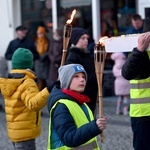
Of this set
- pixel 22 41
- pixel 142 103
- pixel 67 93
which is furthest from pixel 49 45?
pixel 67 93

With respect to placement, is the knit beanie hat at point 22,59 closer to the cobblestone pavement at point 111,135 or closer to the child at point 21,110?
the child at point 21,110

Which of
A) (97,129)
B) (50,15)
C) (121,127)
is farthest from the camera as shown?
(50,15)

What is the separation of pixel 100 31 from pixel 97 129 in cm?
962

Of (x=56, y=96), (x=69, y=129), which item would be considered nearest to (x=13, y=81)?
(x=56, y=96)

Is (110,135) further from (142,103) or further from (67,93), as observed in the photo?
(67,93)

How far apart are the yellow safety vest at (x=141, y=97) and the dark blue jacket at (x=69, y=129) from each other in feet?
3.66

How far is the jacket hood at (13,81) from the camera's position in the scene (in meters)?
6.15

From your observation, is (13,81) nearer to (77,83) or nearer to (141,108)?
(141,108)

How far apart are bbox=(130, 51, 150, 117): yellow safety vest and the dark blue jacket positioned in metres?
1.11


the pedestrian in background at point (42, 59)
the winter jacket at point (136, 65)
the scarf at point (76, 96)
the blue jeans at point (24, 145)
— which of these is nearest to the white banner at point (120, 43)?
the winter jacket at point (136, 65)

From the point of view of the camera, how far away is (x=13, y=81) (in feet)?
20.2

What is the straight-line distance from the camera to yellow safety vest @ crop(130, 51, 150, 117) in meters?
5.57

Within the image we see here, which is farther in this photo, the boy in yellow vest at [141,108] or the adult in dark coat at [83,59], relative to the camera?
the adult in dark coat at [83,59]

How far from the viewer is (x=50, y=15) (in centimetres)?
1471
